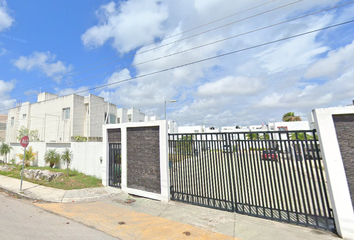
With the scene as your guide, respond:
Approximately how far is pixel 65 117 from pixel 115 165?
49.9 feet

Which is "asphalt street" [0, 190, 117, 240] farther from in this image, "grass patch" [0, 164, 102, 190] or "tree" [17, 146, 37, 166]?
"tree" [17, 146, 37, 166]

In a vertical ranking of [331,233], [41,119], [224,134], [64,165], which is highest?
[41,119]

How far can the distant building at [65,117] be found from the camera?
56.5 ft

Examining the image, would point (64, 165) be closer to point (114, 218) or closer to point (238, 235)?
point (114, 218)

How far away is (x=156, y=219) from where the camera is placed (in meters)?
4.44

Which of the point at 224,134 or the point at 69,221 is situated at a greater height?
the point at 224,134

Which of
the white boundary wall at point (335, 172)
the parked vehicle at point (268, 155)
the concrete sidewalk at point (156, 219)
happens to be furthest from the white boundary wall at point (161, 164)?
the white boundary wall at point (335, 172)

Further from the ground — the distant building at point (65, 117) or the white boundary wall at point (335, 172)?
the distant building at point (65, 117)

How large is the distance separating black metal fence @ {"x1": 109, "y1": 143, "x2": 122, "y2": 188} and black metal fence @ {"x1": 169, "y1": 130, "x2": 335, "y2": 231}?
9.51ft

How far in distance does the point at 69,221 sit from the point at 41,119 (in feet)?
70.1

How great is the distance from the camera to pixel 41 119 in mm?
19766

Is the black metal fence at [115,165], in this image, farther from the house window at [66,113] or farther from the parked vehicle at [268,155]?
the house window at [66,113]

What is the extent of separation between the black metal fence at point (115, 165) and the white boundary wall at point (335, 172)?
23.7 feet

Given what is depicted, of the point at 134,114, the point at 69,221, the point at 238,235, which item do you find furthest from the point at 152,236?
the point at 134,114
